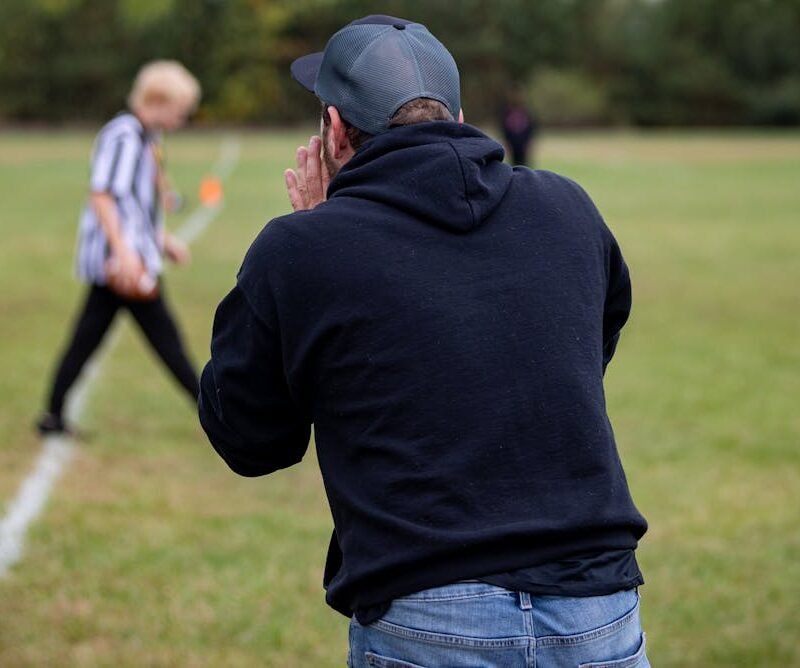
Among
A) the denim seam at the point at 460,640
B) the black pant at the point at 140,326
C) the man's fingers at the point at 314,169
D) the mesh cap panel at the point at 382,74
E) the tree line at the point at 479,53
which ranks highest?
the mesh cap panel at the point at 382,74

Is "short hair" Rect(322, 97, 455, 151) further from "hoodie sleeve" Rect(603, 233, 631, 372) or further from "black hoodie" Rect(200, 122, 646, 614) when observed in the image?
"hoodie sleeve" Rect(603, 233, 631, 372)

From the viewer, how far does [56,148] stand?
4609cm

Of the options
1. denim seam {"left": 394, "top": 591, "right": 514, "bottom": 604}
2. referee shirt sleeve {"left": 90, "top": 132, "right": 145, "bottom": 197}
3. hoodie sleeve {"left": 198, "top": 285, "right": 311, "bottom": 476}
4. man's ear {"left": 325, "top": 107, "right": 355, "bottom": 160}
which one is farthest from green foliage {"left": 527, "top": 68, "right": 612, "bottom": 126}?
denim seam {"left": 394, "top": 591, "right": 514, "bottom": 604}

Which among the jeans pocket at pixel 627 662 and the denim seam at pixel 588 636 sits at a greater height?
the denim seam at pixel 588 636

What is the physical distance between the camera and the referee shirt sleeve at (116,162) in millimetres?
6898

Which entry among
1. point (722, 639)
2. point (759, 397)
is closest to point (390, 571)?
point (722, 639)

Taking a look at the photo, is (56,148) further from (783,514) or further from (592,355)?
(592,355)

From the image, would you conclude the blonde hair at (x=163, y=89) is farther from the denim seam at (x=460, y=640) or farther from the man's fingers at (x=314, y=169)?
the denim seam at (x=460, y=640)

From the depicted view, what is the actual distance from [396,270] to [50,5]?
74.5 metres

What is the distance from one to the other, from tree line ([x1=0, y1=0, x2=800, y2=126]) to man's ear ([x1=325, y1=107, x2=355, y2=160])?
7005 centimetres

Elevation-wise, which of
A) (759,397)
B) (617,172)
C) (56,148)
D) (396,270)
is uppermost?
(396,270)

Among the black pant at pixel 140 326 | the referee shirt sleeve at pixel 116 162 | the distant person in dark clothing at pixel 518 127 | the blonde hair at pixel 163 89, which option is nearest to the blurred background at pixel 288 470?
the black pant at pixel 140 326

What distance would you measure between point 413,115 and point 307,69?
40 cm

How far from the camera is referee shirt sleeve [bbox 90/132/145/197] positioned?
6.90m
